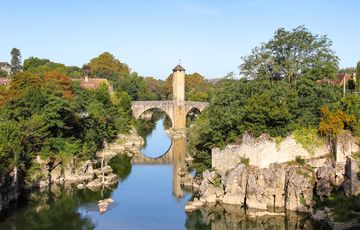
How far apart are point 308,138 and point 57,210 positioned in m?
14.9

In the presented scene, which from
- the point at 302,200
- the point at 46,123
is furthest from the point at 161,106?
the point at 302,200

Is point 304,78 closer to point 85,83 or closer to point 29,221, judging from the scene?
point 29,221

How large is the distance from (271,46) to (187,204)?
1307cm

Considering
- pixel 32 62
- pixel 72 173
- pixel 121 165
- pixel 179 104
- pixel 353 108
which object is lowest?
pixel 72 173

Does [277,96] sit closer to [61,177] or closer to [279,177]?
[279,177]

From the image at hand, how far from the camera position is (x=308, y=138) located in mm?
29000

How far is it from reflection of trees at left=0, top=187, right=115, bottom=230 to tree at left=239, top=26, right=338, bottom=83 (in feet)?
43.9

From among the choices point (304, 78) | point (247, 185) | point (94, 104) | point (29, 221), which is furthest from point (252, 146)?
point (94, 104)

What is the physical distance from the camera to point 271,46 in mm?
34781

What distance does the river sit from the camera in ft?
83.8

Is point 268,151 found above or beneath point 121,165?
above

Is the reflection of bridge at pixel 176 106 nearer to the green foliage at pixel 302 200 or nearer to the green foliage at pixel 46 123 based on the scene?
the green foliage at pixel 46 123

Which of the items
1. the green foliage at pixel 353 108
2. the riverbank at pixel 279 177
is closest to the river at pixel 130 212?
the riverbank at pixel 279 177

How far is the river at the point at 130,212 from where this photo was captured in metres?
25.5
